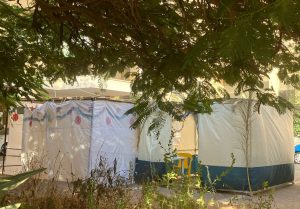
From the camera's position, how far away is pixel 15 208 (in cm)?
270

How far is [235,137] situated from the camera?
34.9 ft

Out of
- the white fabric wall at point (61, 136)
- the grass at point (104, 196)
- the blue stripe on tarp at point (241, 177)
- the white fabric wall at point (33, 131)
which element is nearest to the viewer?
the grass at point (104, 196)

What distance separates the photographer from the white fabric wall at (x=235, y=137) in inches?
419

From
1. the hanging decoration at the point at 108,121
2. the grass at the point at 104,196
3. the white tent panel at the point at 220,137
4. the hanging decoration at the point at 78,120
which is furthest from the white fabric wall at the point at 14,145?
the grass at the point at 104,196

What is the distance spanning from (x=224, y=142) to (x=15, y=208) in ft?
28.0

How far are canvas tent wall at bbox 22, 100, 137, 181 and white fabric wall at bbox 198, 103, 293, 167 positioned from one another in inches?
77.0

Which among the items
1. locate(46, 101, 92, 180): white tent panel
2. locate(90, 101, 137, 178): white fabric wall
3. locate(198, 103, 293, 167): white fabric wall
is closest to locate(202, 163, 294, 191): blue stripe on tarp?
locate(198, 103, 293, 167): white fabric wall

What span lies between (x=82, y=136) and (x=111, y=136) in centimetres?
72

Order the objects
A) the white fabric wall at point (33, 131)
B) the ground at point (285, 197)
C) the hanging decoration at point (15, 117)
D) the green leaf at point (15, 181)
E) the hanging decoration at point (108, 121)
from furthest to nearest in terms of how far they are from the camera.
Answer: the hanging decoration at point (15, 117) < the white fabric wall at point (33, 131) < the hanging decoration at point (108, 121) < the ground at point (285, 197) < the green leaf at point (15, 181)

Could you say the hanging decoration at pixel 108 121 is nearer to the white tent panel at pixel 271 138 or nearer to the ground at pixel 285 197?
the ground at pixel 285 197

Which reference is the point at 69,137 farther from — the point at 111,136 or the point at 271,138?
the point at 271,138

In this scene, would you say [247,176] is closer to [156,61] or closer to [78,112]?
[78,112]

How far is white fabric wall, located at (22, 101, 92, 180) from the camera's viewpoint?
11055 mm

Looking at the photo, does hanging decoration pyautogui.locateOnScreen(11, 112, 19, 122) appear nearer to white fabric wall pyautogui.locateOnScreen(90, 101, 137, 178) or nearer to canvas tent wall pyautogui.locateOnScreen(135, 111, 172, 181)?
white fabric wall pyautogui.locateOnScreen(90, 101, 137, 178)
